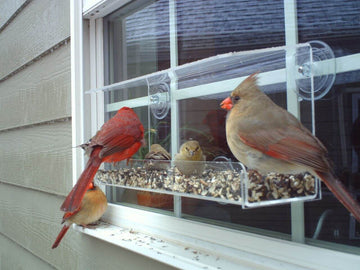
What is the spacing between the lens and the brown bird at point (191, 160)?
124cm

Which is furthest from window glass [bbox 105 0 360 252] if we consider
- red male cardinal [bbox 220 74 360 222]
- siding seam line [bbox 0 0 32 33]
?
siding seam line [bbox 0 0 32 33]

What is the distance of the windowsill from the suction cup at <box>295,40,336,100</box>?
1.47ft

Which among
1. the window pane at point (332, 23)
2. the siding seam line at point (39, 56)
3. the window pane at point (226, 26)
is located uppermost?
the siding seam line at point (39, 56)

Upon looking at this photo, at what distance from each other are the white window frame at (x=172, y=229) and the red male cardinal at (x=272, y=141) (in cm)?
17

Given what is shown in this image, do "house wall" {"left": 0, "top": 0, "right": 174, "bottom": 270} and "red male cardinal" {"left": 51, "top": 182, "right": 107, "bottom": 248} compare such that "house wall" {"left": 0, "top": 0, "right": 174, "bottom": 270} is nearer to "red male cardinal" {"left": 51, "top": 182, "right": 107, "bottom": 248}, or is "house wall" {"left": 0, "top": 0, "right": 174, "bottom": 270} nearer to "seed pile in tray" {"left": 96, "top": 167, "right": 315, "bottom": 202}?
"red male cardinal" {"left": 51, "top": 182, "right": 107, "bottom": 248}

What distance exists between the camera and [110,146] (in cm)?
151

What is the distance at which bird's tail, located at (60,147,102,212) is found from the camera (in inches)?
54.9

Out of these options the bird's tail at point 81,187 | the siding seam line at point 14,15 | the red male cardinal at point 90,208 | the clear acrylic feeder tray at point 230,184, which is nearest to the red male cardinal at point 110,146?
the bird's tail at point 81,187

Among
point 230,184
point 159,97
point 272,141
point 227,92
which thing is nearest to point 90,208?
point 159,97

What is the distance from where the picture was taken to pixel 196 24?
5.63 feet

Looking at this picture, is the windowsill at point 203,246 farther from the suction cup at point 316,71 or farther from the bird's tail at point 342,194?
the suction cup at point 316,71

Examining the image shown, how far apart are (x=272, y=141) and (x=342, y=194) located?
208mm

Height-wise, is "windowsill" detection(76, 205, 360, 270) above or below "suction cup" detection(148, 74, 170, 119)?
below

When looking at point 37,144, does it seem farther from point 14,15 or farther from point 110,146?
point 110,146
